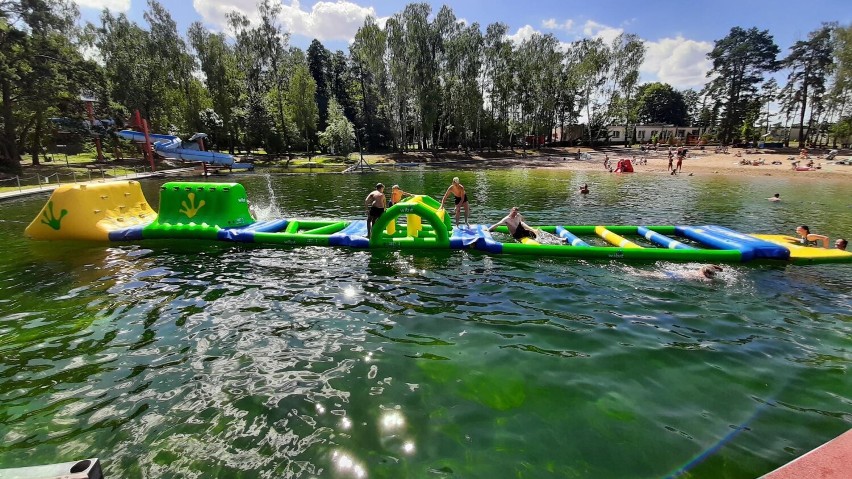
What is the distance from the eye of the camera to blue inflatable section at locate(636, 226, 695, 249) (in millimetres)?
11555

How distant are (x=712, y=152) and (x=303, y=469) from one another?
72.3m

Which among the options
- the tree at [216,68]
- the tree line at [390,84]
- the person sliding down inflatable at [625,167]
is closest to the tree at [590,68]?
the tree line at [390,84]

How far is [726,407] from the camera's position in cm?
511

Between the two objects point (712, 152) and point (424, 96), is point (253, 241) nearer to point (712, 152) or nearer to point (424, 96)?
point (424, 96)

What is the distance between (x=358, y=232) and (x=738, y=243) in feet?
37.5

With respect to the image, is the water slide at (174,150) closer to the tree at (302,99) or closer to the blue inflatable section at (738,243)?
the tree at (302,99)

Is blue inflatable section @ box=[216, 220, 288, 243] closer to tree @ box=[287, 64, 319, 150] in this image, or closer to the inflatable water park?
the inflatable water park

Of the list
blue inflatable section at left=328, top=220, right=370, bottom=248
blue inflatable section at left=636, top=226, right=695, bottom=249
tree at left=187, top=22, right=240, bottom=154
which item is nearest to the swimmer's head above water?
blue inflatable section at left=636, top=226, right=695, bottom=249

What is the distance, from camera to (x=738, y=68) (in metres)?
68.4

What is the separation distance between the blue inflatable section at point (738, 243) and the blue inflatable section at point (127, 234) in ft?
59.3

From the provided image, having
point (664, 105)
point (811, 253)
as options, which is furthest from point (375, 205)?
point (664, 105)

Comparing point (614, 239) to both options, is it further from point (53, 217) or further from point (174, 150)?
point (174, 150)

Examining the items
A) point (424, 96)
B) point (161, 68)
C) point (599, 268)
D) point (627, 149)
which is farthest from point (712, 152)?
point (161, 68)

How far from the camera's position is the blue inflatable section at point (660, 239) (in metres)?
11.6
